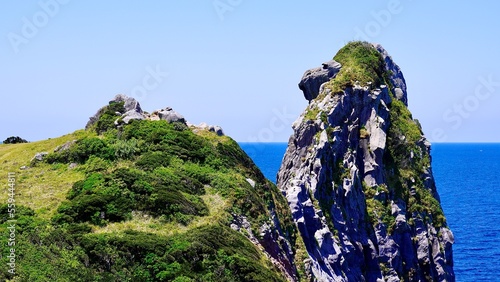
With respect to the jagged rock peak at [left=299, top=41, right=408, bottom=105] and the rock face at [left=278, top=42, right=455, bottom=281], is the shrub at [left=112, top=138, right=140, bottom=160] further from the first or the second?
the jagged rock peak at [left=299, top=41, right=408, bottom=105]

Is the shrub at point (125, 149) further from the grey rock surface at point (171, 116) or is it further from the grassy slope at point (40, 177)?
the grey rock surface at point (171, 116)

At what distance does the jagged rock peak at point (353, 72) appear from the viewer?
7144cm

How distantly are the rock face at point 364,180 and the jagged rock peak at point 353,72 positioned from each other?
141 millimetres

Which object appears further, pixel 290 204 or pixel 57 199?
pixel 290 204

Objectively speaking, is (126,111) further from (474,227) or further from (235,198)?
(474,227)

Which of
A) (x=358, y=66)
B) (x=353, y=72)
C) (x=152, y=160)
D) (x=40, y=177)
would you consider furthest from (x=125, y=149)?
(x=358, y=66)

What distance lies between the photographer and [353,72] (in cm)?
7256

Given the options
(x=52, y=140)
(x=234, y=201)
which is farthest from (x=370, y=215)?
(x=52, y=140)

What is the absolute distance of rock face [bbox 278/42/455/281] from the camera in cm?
6084

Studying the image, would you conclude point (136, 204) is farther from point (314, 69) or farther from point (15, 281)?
point (314, 69)

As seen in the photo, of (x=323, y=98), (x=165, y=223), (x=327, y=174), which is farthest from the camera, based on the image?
(x=323, y=98)

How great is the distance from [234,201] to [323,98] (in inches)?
1198

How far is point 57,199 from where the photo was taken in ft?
122

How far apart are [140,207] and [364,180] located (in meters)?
37.9
